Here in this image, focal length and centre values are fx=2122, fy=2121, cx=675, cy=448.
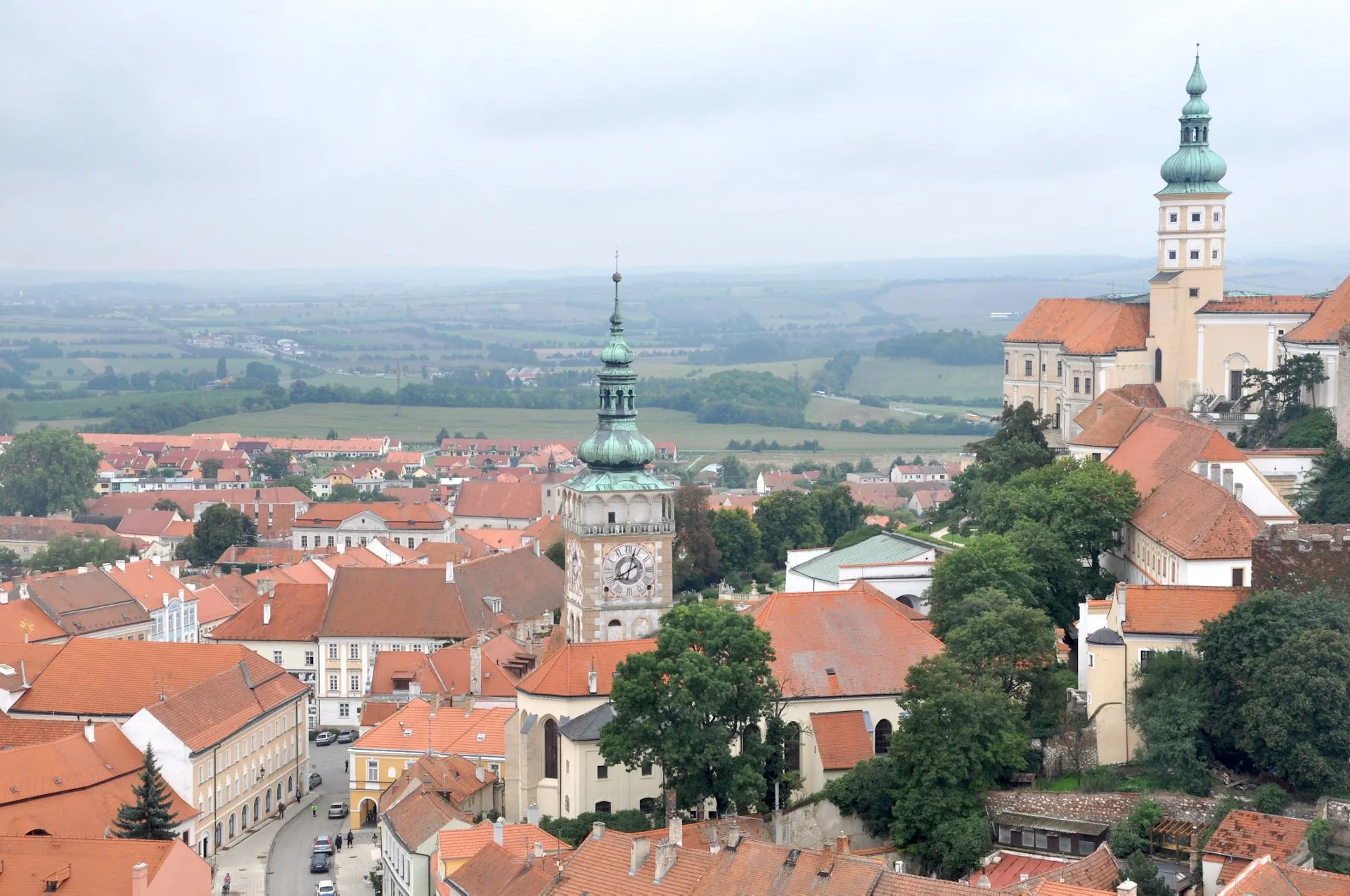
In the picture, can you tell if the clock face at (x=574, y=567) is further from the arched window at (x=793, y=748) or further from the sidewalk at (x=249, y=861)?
the sidewalk at (x=249, y=861)

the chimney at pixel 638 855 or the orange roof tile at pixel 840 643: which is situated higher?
the orange roof tile at pixel 840 643

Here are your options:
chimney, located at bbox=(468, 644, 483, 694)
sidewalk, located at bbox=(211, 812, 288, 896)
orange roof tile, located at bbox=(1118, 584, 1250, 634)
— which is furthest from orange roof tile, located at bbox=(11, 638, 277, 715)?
orange roof tile, located at bbox=(1118, 584, 1250, 634)

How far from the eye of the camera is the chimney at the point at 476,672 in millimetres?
77312

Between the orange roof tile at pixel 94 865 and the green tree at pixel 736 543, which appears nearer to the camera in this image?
the orange roof tile at pixel 94 865

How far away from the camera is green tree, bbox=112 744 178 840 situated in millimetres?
61531

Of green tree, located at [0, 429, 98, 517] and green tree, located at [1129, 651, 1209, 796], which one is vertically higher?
green tree, located at [1129, 651, 1209, 796]

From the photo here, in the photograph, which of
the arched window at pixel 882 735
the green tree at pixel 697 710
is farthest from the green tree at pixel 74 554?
the green tree at pixel 697 710

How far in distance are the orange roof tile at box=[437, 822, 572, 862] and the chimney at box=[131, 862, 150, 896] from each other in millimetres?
7933

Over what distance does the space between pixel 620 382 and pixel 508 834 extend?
19086 millimetres

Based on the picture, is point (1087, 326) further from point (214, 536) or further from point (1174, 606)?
point (214, 536)

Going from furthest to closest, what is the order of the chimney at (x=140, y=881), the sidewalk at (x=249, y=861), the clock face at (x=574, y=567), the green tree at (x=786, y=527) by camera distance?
1. the green tree at (x=786, y=527)
2. the clock face at (x=574, y=567)
3. the sidewalk at (x=249, y=861)
4. the chimney at (x=140, y=881)

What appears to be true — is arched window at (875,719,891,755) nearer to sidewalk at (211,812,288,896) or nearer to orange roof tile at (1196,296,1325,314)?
sidewalk at (211,812,288,896)

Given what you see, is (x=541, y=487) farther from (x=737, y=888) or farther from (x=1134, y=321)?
(x=737, y=888)

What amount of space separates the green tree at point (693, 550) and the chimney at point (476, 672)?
22947 millimetres
